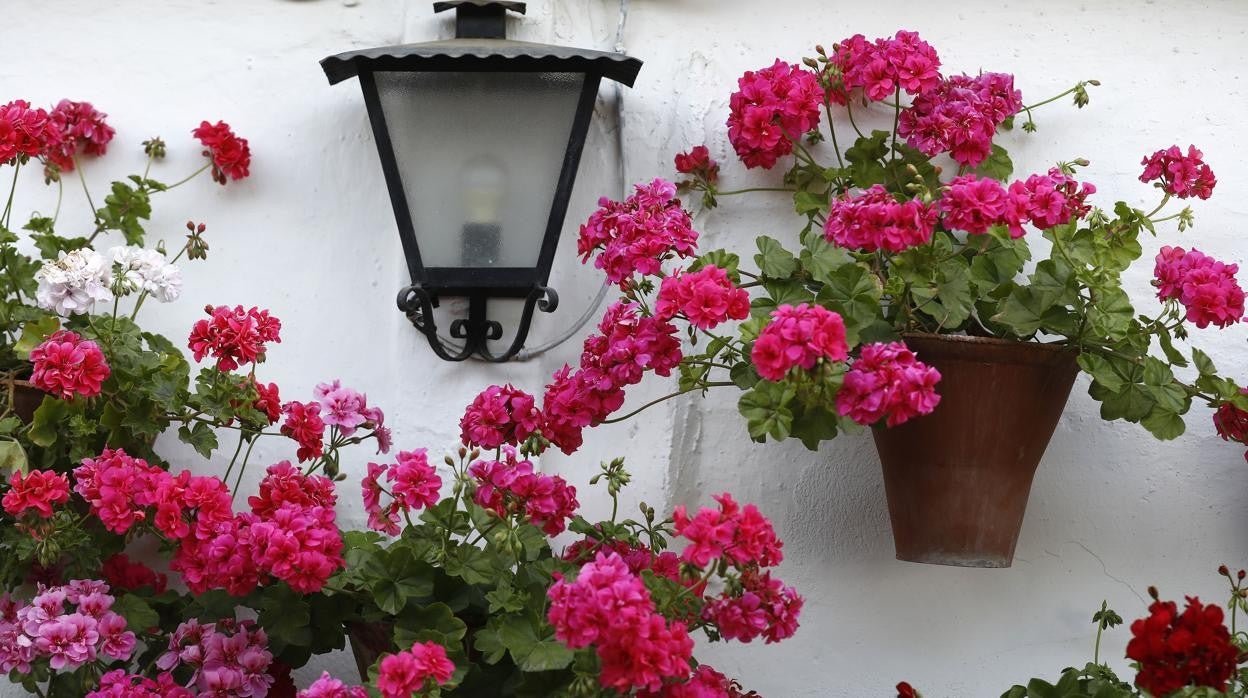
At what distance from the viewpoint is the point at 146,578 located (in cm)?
239

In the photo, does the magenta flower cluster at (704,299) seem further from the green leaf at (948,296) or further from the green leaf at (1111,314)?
the green leaf at (1111,314)

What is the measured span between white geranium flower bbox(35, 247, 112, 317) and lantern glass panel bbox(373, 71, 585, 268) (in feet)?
1.60

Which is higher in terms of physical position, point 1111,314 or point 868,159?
point 868,159

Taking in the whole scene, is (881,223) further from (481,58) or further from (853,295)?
(481,58)

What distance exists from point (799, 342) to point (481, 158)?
27.8 inches

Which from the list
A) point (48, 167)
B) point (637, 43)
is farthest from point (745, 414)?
point (48, 167)

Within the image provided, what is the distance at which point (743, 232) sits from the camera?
8.47ft

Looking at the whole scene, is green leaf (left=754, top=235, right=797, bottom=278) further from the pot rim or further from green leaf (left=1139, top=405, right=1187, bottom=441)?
green leaf (left=1139, top=405, right=1187, bottom=441)

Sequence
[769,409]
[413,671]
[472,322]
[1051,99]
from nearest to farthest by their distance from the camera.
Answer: [413,671] < [769,409] < [472,322] < [1051,99]

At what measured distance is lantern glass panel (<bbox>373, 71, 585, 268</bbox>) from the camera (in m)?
2.36

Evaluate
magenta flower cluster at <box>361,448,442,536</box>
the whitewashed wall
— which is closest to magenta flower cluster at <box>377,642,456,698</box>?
magenta flower cluster at <box>361,448,442,536</box>

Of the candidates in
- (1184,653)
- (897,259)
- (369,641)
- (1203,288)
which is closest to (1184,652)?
(1184,653)

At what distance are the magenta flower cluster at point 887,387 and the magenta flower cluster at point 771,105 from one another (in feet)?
1.97

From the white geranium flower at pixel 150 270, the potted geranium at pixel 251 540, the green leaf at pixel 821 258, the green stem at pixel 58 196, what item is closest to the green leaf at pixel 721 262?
the green leaf at pixel 821 258
